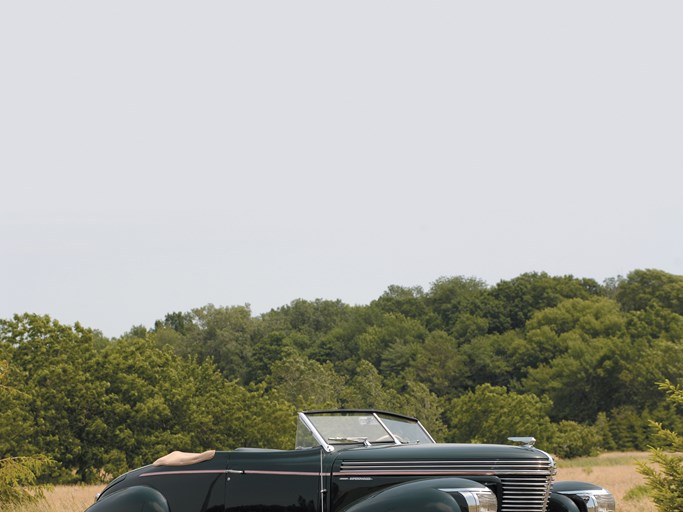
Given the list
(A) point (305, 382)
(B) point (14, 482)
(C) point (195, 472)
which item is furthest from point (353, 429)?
(A) point (305, 382)

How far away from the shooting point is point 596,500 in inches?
449

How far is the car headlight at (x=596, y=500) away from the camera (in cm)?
1135

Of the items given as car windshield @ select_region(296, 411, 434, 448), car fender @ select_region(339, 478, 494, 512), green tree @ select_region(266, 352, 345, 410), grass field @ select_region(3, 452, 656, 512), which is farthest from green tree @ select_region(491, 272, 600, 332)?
car fender @ select_region(339, 478, 494, 512)

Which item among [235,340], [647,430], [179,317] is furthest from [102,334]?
[647,430]

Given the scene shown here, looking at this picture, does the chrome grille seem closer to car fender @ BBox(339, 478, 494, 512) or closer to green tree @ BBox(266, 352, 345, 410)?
car fender @ BBox(339, 478, 494, 512)

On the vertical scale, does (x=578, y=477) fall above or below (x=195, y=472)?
below

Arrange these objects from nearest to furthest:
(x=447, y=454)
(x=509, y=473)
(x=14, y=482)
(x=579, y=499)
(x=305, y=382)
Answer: (x=509, y=473) < (x=447, y=454) < (x=579, y=499) < (x=14, y=482) < (x=305, y=382)

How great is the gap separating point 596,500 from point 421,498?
123 inches

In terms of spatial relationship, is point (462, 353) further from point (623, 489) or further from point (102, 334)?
point (623, 489)

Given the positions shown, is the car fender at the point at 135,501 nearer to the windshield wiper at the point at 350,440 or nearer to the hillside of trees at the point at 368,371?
the windshield wiper at the point at 350,440

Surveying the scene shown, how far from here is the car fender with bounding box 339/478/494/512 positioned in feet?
29.4

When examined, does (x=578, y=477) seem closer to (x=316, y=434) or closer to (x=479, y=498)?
(x=316, y=434)

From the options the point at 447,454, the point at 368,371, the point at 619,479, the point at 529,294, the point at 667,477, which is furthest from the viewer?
the point at 529,294

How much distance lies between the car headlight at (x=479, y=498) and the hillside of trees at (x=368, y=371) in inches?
442
